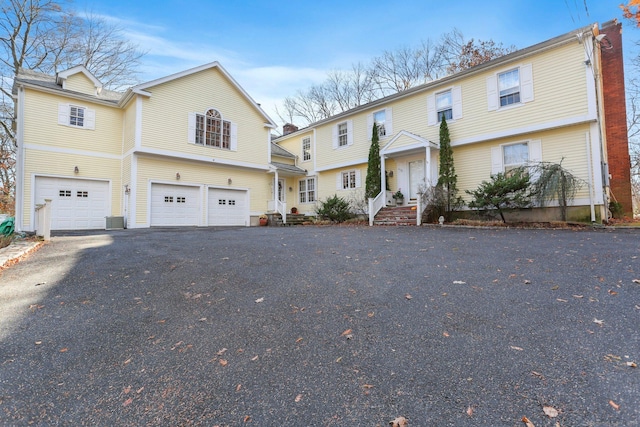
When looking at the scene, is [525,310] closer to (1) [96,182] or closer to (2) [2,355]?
(2) [2,355]

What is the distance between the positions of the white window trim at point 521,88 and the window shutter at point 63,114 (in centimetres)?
1673

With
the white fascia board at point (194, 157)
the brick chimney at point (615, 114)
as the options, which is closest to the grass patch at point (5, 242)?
the white fascia board at point (194, 157)

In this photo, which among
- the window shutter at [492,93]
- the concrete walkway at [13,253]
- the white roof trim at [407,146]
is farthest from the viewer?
the white roof trim at [407,146]

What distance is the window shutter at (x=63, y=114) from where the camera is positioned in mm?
12134

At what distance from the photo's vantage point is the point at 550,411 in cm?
160

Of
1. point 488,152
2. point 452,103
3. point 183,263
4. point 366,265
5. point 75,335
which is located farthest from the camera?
point 452,103

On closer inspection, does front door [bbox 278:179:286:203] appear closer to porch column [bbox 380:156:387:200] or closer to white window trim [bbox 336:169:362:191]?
white window trim [bbox 336:169:362:191]

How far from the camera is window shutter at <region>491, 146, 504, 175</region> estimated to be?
1117cm

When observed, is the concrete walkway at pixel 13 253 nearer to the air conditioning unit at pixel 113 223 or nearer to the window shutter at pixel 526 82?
the air conditioning unit at pixel 113 223

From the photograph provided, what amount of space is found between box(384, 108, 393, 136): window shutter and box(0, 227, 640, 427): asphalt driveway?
420 inches

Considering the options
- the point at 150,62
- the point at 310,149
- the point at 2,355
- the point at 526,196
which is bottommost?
the point at 2,355

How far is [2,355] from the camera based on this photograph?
2326 mm

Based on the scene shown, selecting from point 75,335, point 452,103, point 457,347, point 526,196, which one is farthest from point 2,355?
point 452,103

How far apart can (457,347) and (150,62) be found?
80.9ft
